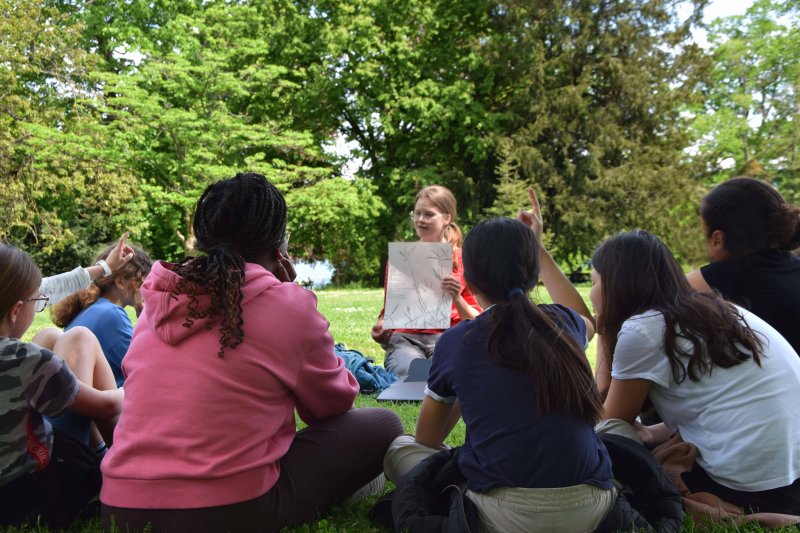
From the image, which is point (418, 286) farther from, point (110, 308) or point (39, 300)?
point (39, 300)

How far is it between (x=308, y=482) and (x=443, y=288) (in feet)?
7.97

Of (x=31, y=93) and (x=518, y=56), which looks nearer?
(x=31, y=93)

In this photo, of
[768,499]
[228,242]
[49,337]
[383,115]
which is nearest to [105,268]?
[49,337]

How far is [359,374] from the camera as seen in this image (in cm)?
573

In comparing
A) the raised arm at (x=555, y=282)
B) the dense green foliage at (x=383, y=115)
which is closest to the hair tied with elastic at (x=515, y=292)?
the raised arm at (x=555, y=282)

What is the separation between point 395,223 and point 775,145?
57.0 ft

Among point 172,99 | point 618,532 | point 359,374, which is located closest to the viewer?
point 618,532

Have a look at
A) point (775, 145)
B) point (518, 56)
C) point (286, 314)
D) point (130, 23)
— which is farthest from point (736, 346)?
point (775, 145)

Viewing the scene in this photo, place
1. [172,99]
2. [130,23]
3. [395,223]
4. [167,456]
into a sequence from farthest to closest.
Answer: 1. [395,223]
2. [130,23]
3. [172,99]
4. [167,456]

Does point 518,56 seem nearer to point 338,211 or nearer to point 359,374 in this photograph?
point 338,211

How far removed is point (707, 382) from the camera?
270cm

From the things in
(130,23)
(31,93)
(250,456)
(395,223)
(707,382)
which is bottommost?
(395,223)

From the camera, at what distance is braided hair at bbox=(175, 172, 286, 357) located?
2.36 meters

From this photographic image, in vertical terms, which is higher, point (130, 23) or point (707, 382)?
point (130, 23)
